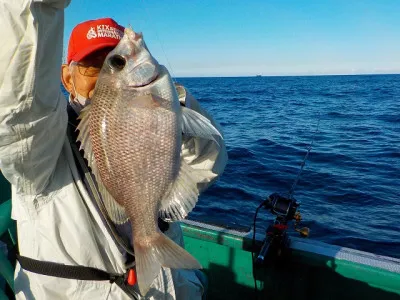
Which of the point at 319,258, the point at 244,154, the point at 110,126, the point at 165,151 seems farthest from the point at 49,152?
the point at 244,154

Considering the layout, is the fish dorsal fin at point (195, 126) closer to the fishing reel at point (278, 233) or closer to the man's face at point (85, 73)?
the man's face at point (85, 73)

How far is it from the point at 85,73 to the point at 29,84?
0.79 metres

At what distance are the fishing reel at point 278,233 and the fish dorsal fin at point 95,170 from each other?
1.67 metres

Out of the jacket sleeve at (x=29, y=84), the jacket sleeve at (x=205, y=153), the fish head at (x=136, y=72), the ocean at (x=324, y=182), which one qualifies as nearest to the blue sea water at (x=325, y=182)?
the ocean at (x=324, y=182)

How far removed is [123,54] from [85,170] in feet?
2.12

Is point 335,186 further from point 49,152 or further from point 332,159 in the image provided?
point 49,152

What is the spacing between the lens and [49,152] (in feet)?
5.53

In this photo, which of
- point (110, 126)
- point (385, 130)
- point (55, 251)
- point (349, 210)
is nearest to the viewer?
point (110, 126)

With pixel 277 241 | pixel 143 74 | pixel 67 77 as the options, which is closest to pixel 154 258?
pixel 143 74

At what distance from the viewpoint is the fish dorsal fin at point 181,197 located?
186 centimetres

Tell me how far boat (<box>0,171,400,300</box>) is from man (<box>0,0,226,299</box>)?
99 centimetres

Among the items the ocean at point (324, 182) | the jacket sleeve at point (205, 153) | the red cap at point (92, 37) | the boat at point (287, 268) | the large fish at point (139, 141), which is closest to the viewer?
the large fish at point (139, 141)

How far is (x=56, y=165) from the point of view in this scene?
6.26 ft

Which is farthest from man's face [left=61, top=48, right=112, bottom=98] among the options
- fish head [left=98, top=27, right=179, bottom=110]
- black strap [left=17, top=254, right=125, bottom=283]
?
black strap [left=17, top=254, right=125, bottom=283]
